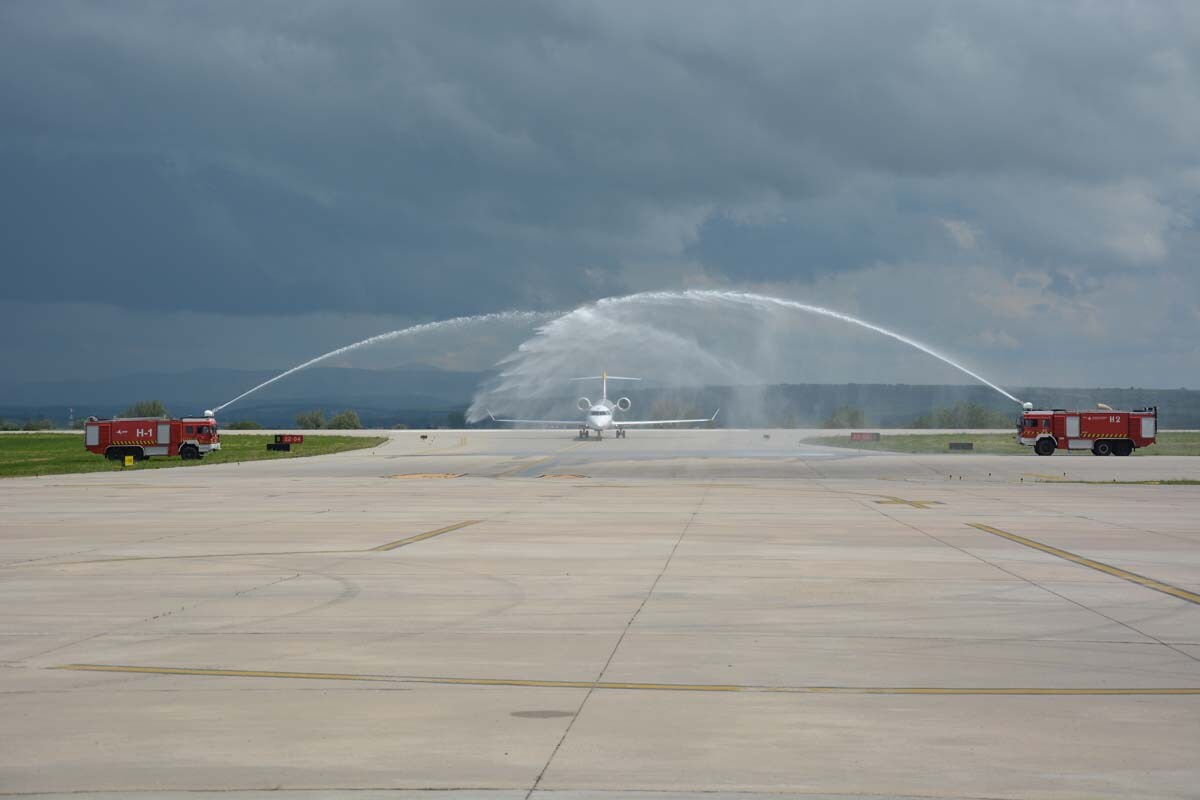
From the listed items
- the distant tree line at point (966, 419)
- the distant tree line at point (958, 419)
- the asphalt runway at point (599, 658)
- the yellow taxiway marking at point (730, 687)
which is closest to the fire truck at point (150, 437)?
the asphalt runway at point (599, 658)

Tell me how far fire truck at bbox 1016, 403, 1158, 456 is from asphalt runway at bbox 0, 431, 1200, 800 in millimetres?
43098

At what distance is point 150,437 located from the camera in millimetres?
67125

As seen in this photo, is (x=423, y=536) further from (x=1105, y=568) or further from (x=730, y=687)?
(x=730, y=687)

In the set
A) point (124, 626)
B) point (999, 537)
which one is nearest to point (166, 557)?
point (124, 626)

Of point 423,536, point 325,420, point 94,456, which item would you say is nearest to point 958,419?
point 325,420

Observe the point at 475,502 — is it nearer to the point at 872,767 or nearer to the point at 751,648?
the point at 751,648

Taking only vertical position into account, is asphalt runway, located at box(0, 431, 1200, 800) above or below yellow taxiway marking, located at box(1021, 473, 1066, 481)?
below

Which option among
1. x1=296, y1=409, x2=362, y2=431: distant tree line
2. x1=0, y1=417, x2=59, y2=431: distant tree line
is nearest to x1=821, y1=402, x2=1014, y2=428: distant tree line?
x1=296, y1=409, x2=362, y2=431: distant tree line

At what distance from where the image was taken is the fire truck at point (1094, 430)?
71688mm

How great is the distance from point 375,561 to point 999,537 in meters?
14.9

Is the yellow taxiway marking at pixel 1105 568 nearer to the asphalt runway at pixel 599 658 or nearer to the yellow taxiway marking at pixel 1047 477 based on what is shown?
the asphalt runway at pixel 599 658

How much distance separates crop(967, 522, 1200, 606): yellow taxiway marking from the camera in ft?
59.5

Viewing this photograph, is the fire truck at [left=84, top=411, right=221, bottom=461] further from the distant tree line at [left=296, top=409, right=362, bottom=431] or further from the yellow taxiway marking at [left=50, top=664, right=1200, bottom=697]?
the distant tree line at [left=296, top=409, right=362, bottom=431]

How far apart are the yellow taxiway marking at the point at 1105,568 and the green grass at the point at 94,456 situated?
158 feet
